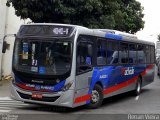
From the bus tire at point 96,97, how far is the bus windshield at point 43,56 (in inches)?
75.6

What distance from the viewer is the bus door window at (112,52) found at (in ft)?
49.5

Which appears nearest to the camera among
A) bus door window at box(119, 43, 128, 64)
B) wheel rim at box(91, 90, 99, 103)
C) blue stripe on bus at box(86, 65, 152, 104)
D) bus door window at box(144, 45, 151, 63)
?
blue stripe on bus at box(86, 65, 152, 104)

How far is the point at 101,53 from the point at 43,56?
2.49 m

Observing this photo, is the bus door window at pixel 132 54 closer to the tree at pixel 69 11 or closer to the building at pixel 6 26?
the tree at pixel 69 11

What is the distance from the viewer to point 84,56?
43.5 ft

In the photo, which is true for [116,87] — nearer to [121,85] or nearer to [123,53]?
[121,85]

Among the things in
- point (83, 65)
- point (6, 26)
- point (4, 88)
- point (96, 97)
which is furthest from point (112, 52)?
point (6, 26)

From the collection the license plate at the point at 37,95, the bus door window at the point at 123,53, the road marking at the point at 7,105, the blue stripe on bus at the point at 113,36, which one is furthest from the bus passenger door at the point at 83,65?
the bus door window at the point at 123,53

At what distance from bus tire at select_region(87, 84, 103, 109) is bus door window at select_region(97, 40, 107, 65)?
871 mm

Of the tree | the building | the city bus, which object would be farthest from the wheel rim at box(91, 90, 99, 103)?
the building

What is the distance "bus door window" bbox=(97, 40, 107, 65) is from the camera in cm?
1426

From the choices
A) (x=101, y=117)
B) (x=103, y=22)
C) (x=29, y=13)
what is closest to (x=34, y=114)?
(x=101, y=117)

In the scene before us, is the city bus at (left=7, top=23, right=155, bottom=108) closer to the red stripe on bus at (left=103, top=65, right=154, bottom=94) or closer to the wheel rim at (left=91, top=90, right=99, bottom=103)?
the wheel rim at (left=91, top=90, right=99, bottom=103)

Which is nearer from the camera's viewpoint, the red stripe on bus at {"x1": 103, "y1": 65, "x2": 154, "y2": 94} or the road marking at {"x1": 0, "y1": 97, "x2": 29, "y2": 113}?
the road marking at {"x1": 0, "y1": 97, "x2": 29, "y2": 113}
